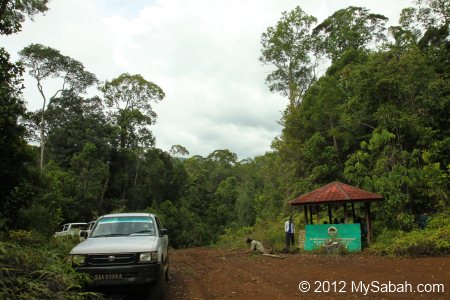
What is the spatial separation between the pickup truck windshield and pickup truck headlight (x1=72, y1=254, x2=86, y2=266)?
1.31 meters

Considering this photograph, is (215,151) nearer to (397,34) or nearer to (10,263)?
(397,34)

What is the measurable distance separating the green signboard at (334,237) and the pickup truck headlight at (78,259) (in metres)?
10.7

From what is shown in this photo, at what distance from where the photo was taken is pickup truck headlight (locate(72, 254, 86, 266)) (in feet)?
21.3

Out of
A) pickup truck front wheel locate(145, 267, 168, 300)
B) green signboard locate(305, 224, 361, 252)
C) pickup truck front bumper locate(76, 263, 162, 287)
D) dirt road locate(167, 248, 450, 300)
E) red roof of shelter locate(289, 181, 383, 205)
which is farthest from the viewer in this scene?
red roof of shelter locate(289, 181, 383, 205)

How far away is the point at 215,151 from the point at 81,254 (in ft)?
189

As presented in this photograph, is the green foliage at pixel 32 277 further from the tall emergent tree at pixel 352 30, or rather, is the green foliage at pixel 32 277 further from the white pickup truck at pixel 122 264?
the tall emergent tree at pixel 352 30

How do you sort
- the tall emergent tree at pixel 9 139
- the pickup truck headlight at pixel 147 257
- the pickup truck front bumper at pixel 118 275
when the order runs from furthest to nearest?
the tall emergent tree at pixel 9 139
the pickup truck headlight at pixel 147 257
the pickup truck front bumper at pixel 118 275

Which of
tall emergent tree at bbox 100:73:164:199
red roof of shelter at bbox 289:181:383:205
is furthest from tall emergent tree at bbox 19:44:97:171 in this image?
red roof of shelter at bbox 289:181:383:205

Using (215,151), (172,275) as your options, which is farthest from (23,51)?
(215,151)

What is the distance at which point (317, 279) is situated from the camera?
9148mm

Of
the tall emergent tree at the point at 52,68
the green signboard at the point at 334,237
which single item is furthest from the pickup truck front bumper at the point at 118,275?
the tall emergent tree at the point at 52,68

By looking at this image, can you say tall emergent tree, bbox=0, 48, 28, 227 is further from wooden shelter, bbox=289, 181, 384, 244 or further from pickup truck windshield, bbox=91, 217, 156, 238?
wooden shelter, bbox=289, 181, 384, 244

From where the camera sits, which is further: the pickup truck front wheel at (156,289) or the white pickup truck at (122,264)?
the pickup truck front wheel at (156,289)

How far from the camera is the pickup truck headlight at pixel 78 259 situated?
21.3ft
